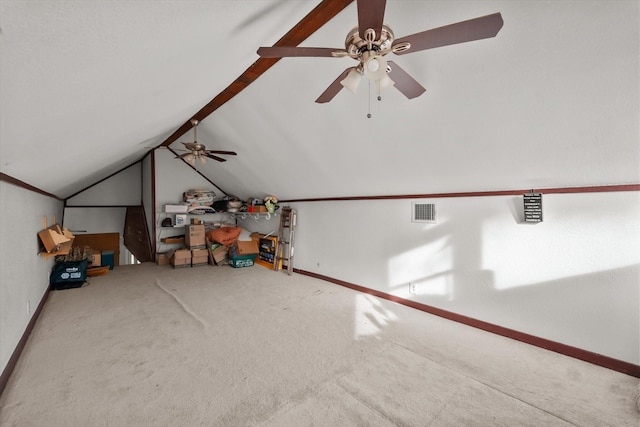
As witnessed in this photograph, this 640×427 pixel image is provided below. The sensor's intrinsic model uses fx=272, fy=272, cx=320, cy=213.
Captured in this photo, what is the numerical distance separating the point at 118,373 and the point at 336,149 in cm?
317

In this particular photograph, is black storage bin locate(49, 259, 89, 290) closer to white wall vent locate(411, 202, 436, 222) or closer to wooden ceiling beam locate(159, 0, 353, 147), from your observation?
wooden ceiling beam locate(159, 0, 353, 147)

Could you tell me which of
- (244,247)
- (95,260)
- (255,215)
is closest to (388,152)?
(244,247)

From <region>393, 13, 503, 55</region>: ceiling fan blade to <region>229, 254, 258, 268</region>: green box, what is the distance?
5413mm

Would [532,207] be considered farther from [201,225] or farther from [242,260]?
[201,225]

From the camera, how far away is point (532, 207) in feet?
8.86

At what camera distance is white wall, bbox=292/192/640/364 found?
230 cm

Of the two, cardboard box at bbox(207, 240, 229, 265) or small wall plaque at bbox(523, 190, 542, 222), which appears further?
cardboard box at bbox(207, 240, 229, 265)

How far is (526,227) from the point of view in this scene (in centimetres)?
279

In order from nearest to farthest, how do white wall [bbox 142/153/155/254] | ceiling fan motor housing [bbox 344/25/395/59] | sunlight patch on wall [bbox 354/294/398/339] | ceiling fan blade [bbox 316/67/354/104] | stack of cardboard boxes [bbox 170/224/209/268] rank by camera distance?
ceiling fan motor housing [bbox 344/25/395/59] < ceiling fan blade [bbox 316/67/354/104] < sunlight patch on wall [bbox 354/294/398/339] < stack of cardboard boxes [bbox 170/224/209/268] < white wall [bbox 142/153/155/254]

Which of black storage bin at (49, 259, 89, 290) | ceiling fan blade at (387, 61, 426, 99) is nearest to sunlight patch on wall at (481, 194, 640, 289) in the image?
ceiling fan blade at (387, 61, 426, 99)

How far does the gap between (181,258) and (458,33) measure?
6.30 m

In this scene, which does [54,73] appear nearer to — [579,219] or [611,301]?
[579,219]

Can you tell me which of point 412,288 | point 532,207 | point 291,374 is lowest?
point 291,374

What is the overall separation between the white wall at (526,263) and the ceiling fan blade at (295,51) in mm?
2458
